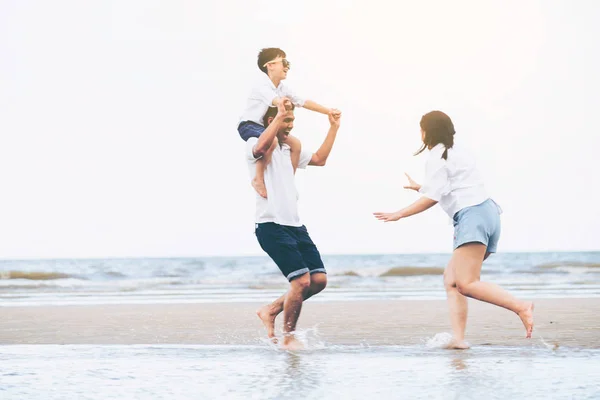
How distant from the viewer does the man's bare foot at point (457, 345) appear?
5746 mm

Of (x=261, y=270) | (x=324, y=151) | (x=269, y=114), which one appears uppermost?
(x=269, y=114)

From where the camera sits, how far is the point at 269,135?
5.56m

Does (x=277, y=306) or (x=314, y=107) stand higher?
(x=314, y=107)

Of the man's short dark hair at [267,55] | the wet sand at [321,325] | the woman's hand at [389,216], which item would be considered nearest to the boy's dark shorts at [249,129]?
the man's short dark hair at [267,55]

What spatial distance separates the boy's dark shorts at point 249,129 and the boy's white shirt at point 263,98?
3cm

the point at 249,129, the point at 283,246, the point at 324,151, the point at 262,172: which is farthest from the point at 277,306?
the point at 249,129

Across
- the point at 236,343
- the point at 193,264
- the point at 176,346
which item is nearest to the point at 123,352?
the point at 176,346

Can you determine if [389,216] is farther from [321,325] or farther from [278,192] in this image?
[321,325]

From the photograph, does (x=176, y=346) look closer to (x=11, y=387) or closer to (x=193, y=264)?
(x=11, y=387)

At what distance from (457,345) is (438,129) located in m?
1.39

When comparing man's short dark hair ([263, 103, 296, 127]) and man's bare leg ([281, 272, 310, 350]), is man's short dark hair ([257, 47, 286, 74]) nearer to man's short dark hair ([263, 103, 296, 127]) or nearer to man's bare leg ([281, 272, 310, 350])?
man's short dark hair ([263, 103, 296, 127])

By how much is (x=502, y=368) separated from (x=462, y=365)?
0.22 metres

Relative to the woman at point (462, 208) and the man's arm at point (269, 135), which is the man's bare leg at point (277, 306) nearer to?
the woman at point (462, 208)

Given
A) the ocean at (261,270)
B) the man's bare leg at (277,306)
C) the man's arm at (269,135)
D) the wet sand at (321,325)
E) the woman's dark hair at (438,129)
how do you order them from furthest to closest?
1. the ocean at (261,270)
2. the wet sand at (321,325)
3. the man's bare leg at (277,306)
4. the woman's dark hair at (438,129)
5. the man's arm at (269,135)
